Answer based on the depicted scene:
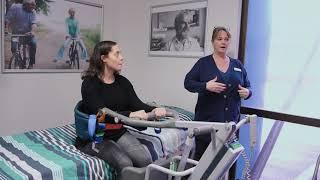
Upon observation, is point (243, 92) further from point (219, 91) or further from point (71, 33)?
point (71, 33)

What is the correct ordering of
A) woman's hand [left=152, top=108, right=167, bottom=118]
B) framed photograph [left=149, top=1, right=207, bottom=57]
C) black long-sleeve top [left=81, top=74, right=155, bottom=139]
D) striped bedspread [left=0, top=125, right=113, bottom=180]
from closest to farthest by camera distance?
1. striped bedspread [left=0, top=125, right=113, bottom=180]
2. woman's hand [left=152, top=108, right=167, bottom=118]
3. black long-sleeve top [left=81, top=74, right=155, bottom=139]
4. framed photograph [left=149, top=1, right=207, bottom=57]

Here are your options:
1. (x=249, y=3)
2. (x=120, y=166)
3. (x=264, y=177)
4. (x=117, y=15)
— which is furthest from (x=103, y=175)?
(x=117, y=15)

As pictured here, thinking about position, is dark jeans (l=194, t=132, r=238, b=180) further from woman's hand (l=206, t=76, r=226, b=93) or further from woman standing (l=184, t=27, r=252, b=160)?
woman's hand (l=206, t=76, r=226, b=93)

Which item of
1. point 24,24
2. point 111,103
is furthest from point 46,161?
point 24,24

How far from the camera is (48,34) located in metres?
3.07

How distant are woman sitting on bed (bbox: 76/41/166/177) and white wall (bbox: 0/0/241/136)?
108 cm

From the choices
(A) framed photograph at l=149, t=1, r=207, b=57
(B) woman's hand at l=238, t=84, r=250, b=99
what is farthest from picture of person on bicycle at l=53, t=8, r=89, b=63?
(B) woman's hand at l=238, t=84, r=250, b=99

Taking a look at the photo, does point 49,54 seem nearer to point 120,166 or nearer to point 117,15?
point 117,15

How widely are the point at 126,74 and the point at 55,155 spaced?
207 centimetres

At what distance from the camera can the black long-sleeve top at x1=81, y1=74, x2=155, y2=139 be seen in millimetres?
2088

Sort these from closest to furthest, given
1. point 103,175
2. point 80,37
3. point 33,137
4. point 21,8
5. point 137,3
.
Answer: point 103,175
point 33,137
point 21,8
point 80,37
point 137,3

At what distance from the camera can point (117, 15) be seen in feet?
12.4

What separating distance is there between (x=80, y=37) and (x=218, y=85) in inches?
72.4

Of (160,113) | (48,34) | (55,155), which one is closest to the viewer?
(160,113)
